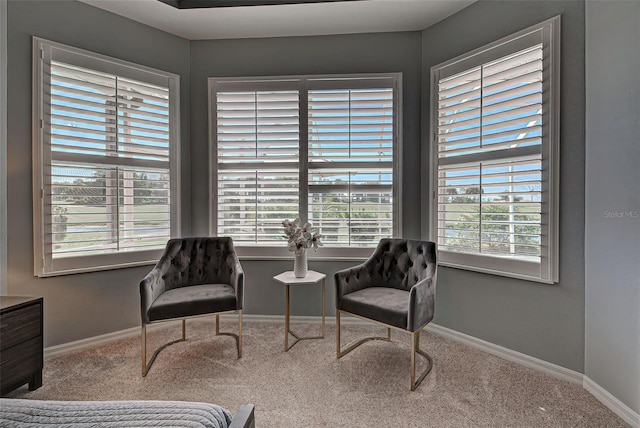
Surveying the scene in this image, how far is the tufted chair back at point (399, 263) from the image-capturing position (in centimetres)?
246

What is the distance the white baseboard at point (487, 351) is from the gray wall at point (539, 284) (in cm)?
5

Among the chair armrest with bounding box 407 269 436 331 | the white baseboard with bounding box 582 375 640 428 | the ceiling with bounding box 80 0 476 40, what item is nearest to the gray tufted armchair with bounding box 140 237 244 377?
the chair armrest with bounding box 407 269 436 331

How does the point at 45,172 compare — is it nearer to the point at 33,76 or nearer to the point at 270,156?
the point at 33,76

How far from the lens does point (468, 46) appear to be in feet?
8.50

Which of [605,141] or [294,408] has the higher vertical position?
[605,141]

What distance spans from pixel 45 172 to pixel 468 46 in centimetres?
360

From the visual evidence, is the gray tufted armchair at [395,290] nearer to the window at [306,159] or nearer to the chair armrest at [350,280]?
the chair armrest at [350,280]

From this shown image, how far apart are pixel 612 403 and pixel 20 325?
11.8ft

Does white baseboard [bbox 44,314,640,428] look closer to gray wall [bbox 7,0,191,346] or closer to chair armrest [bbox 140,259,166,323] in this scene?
gray wall [bbox 7,0,191,346]

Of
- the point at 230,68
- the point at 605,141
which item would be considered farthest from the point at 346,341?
the point at 230,68

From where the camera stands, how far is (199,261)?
277cm

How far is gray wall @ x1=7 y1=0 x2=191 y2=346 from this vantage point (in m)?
2.27

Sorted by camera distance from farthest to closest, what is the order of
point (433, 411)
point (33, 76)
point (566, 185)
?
point (33, 76), point (566, 185), point (433, 411)

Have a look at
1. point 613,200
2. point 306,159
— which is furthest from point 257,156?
point 613,200
